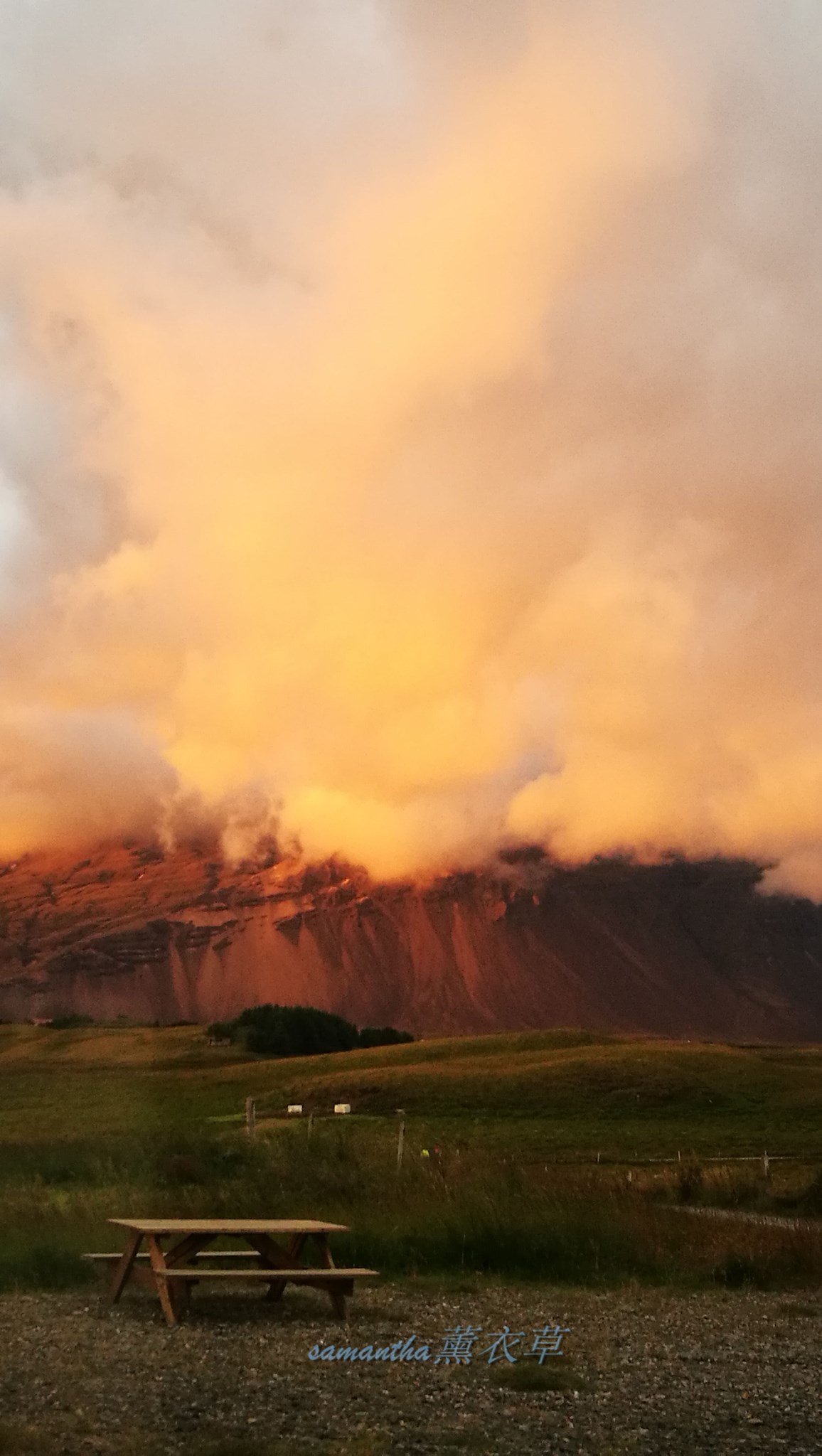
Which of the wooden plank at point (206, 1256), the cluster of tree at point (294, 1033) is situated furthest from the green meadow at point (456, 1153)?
the cluster of tree at point (294, 1033)

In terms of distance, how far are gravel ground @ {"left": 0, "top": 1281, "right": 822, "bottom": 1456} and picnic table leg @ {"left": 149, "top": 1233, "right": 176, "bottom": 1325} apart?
11 cm

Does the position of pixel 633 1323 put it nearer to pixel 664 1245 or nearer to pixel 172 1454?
pixel 664 1245

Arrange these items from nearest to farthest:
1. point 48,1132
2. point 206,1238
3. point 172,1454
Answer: point 172,1454, point 206,1238, point 48,1132

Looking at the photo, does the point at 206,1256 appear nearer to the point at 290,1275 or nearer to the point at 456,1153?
the point at 290,1275

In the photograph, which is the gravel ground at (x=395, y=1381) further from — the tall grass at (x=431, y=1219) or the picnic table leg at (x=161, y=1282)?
the tall grass at (x=431, y=1219)

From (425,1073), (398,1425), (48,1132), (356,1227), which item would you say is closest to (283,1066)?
(425,1073)

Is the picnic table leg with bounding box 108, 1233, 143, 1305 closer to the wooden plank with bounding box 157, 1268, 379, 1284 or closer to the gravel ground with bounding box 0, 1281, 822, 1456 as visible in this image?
the gravel ground with bounding box 0, 1281, 822, 1456

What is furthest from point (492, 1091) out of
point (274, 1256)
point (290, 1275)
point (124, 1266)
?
point (290, 1275)

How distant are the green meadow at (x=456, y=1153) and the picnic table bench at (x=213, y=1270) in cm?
145

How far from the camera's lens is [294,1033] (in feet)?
388

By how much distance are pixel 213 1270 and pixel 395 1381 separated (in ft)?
12.4

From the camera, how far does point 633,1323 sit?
11.2 meters

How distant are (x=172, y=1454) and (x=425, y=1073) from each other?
2643 inches

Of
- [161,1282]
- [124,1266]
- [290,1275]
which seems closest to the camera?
[161,1282]
